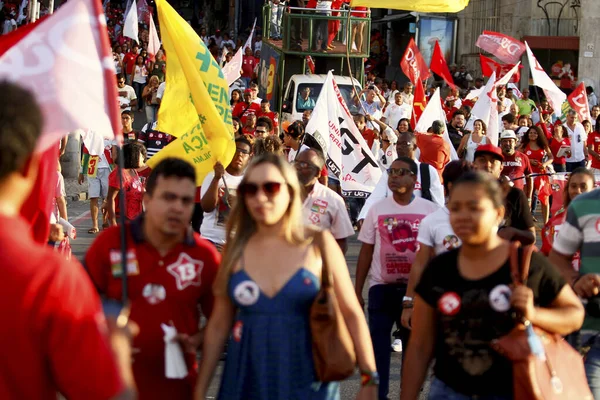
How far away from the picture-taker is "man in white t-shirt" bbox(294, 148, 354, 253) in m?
6.79

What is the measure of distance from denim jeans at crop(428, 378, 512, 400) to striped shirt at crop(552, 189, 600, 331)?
44.9 inches

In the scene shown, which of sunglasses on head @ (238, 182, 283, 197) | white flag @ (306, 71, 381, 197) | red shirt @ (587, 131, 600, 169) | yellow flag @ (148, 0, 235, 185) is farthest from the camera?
red shirt @ (587, 131, 600, 169)

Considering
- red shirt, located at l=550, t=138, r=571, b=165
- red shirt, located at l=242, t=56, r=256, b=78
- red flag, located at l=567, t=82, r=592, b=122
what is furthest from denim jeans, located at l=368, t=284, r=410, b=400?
red shirt, located at l=242, t=56, r=256, b=78

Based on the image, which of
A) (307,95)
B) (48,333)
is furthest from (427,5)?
(48,333)

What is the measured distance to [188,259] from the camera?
4391mm

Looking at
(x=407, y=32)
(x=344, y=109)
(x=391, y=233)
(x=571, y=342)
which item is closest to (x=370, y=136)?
(x=344, y=109)

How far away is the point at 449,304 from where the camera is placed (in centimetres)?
414

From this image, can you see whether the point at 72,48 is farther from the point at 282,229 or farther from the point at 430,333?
the point at 430,333

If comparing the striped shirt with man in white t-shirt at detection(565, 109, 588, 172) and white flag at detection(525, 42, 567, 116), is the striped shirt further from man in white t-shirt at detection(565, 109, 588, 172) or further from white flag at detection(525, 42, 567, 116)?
man in white t-shirt at detection(565, 109, 588, 172)

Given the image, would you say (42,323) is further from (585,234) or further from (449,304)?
(585,234)

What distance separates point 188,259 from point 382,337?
7.93 ft

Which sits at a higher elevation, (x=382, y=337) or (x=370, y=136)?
(x=370, y=136)

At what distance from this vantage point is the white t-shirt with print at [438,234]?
5.96m

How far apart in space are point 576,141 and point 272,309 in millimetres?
14562
